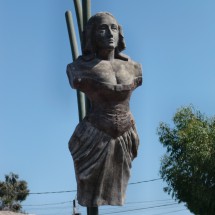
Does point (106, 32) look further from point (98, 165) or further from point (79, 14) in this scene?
point (98, 165)

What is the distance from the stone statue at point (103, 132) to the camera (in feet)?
20.3

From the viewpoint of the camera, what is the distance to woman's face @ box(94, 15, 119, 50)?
6383mm

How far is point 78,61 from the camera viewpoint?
252 inches

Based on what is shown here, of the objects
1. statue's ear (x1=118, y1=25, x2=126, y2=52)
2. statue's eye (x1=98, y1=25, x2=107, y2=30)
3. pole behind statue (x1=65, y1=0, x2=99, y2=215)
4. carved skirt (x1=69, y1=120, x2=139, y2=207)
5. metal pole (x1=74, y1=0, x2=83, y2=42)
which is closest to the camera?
carved skirt (x1=69, y1=120, x2=139, y2=207)

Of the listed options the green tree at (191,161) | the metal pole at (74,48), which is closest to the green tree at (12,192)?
A: the green tree at (191,161)

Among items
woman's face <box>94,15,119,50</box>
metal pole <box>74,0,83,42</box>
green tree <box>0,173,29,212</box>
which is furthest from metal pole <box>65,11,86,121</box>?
green tree <box>0,173,29,212</box>

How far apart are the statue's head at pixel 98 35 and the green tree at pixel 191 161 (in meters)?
19.5

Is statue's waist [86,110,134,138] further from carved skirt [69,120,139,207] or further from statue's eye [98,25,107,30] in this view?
statue's eye [98,25,107,30]

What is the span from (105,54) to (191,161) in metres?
20.4

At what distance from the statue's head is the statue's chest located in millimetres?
171

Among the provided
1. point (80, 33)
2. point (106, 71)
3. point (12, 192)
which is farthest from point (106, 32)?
point (12, 192)

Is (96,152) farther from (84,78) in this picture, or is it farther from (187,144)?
(187,144)

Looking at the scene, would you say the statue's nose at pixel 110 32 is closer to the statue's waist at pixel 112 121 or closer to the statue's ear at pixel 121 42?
the statue's ear at pixel 121 42

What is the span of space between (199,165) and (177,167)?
1.40 meters
